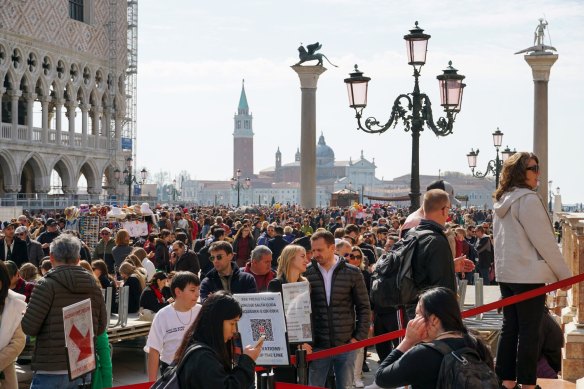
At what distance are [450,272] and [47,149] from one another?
41.4 meters

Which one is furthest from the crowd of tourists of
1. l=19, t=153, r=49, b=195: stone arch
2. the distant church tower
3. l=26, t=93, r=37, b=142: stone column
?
the distant church tower

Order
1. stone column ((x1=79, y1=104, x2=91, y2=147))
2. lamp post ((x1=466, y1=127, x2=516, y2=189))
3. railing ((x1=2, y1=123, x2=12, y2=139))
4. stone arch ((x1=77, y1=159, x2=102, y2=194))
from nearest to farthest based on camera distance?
1. lamp post ((x1=466, y1=127, x2=516, y2=189))
2. railing ((x1=2, y1=123, x2=12, y2=139))
3. stone column ((x1=79, y1=104, x2=91, y2=147))
4. stone arch ((x1=77, y1=159, x2=102, y2=194))

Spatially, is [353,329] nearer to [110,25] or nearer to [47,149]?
[47,149]

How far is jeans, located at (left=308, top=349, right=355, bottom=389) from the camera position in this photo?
6773 millimetres

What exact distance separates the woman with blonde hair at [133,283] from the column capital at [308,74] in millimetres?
15286

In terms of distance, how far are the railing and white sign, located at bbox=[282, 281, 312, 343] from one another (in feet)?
124

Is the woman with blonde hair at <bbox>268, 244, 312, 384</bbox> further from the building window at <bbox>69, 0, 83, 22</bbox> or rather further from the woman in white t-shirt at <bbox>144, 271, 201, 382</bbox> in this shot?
the building window at <bbox>69, 0, 83, 22</bbox>

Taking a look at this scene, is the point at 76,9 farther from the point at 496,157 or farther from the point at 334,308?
the point at 334,308

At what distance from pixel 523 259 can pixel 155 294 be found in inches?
208

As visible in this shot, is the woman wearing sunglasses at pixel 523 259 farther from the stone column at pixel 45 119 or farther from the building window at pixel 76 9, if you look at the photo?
the building window at pixel 76 9

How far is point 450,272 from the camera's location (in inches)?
216

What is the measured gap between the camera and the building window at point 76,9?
48375 millimetres

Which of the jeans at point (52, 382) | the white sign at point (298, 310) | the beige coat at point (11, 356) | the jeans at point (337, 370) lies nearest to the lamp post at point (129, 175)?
the jeans at point (337, 370)

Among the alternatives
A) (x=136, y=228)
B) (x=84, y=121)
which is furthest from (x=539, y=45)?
(x=84, y=121)
